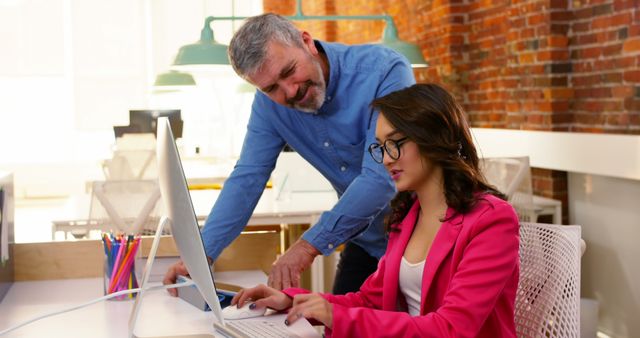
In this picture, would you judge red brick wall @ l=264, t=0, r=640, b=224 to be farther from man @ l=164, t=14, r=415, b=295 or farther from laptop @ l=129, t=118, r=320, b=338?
laptop @ l=129, t=118, r=320, b=338

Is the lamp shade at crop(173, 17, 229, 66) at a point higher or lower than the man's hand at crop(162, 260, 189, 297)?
higher

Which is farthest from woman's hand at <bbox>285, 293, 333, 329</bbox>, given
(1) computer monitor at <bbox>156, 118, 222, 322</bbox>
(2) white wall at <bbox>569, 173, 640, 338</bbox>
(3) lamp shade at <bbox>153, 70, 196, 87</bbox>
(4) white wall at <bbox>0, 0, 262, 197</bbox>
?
(4) white wall at <bbox>0, 0, 262, 197</bbox>

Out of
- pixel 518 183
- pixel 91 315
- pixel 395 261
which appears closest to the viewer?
pixel 395 261

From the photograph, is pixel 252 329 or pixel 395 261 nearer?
pixel 252 329

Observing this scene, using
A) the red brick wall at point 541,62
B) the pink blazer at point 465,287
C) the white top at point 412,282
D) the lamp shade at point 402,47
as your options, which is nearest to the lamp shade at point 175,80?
the red brick wall at point 541,62

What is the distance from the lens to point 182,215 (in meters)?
1.60

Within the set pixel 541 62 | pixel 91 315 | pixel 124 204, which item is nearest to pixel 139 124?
pixel 124 204

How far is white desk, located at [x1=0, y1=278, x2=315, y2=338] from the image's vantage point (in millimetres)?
1813

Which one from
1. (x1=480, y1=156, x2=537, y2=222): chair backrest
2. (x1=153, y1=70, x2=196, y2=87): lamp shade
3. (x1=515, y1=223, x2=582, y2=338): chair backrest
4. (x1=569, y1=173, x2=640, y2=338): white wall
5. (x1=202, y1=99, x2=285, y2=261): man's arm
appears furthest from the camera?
(x1=153, y1=70, x2=196, y2=87): lamp shade

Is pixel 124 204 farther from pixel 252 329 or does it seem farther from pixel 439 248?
pixel 439 248

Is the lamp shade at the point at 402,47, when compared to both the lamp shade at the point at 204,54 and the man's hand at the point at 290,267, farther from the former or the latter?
the man's hand at the point at 290,267

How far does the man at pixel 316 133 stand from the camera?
6.82 feet

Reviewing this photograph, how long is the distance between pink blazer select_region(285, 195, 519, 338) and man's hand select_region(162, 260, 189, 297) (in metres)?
0.50

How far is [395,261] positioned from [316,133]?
0.65m
